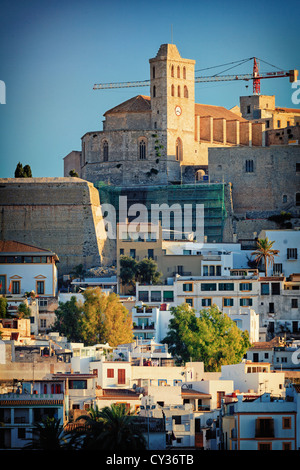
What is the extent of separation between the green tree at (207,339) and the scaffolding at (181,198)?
22.3m

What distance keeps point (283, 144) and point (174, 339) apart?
33326 mm

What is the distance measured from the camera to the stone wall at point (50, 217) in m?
73.5

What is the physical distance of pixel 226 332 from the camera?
53.4 meters

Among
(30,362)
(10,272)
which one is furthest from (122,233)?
(30,362)

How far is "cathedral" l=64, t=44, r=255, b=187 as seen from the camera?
8169 cm

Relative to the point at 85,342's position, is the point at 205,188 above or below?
above

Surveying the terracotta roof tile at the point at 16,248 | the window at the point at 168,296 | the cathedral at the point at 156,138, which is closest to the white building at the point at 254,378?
the window at the point at 168,296

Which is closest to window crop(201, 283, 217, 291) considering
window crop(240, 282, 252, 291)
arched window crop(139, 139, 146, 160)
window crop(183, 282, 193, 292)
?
window crop(183, 282, 193, 292)

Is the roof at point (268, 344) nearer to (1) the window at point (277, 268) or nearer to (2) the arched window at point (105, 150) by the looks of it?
(1) the window at point (277, 268)

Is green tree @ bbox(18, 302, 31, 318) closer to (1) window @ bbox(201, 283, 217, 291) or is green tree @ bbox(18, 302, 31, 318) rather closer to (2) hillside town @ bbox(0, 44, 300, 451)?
(2) hillside town @ bbox(0, 44, 300, 451)

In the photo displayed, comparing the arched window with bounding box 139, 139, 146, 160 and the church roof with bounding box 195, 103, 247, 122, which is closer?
the arched window with bounding box 139, 139, 146, 160

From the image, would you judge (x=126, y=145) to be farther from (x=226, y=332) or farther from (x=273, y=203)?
(x=226, y=332)

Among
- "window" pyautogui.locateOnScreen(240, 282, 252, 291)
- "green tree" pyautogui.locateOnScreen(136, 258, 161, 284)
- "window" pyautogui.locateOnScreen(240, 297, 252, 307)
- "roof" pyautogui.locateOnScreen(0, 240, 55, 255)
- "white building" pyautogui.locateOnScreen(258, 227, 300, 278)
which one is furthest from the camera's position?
"white building" pyautogui.locateOnScreen(258, 227, 300, 278)

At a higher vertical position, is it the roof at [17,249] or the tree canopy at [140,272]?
the roof at [17,249]
